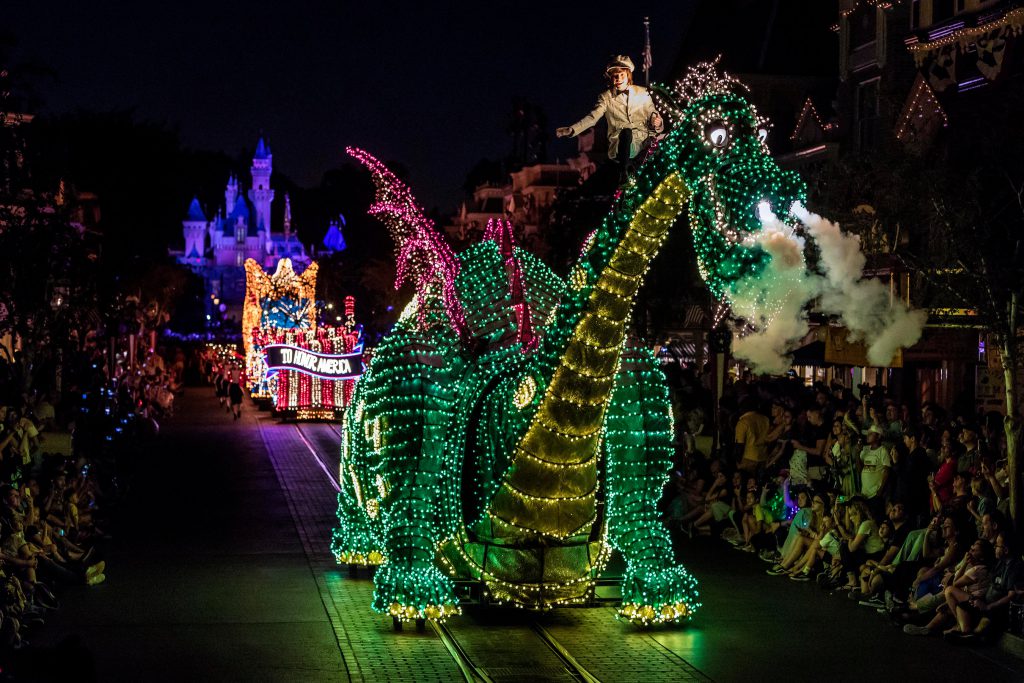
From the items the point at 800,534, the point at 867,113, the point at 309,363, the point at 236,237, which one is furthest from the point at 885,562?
the point at 236,237

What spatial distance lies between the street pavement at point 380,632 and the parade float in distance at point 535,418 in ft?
1.24

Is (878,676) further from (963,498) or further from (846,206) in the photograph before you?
(846,206)

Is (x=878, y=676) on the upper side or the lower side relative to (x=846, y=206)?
lower

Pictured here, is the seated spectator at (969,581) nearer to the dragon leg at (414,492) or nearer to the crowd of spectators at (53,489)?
the dragon leg at (414,492)

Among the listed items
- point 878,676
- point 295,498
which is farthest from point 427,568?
point 295,498

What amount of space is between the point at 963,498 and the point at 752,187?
449 cm

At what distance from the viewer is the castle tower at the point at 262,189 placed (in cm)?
→ 16200

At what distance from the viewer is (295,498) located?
2306 cm

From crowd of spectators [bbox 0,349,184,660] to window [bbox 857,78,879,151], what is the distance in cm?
1520

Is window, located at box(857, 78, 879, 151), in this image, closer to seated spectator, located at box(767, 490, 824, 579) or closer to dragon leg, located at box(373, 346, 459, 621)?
seated spectator, located at box(767, 490, 824, 579)

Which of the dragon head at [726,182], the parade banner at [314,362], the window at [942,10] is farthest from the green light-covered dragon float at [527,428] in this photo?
the parade banner at [314,362]

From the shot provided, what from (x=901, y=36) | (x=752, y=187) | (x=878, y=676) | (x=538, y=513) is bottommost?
(x=878, y=676)

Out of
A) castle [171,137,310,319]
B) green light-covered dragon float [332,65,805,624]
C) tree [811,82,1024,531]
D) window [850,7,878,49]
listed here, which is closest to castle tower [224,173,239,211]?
castle [171,137,310,319]

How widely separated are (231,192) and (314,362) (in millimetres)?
130392
